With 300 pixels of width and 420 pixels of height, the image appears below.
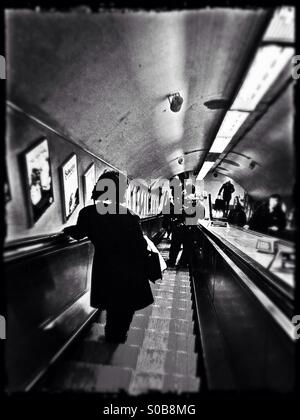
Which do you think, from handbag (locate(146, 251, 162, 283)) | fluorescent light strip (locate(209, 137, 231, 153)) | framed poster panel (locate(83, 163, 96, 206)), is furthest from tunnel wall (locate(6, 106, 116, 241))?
fluorescent light strip (locate(209, 137, 231, 153))

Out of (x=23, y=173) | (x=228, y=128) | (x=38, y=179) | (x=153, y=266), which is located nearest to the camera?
(x=23, y=173)

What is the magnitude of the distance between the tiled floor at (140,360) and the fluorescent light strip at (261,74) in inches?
101

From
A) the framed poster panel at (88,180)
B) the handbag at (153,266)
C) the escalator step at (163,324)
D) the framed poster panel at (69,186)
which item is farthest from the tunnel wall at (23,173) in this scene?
the escalator step at (163,324)

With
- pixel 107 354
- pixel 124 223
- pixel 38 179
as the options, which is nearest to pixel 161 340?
pixel 107 354

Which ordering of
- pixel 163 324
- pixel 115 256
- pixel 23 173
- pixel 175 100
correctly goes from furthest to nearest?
1. pixel 175 100
2. pixel 163 324
3. pixel 115 256
4. pixel 23 173

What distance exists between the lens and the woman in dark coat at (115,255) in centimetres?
274

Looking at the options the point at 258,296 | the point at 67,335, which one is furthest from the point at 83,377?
the point at 258,296

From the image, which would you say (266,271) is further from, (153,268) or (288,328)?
(153,268)

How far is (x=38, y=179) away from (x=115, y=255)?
3.41 feet

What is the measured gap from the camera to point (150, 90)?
3756 millimetres

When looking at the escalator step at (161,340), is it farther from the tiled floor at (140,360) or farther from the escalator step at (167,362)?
the escalator step at (167,362)

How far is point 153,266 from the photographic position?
9.91ft

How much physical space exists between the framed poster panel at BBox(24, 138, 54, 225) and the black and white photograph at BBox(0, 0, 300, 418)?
0.06 ft

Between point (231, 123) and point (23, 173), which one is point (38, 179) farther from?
point (231, 123)
